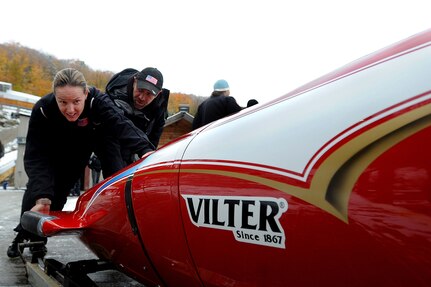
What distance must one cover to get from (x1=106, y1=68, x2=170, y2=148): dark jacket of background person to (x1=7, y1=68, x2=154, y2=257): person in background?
290 mm

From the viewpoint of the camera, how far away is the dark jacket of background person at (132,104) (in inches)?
125

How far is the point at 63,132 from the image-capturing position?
2.79 meters

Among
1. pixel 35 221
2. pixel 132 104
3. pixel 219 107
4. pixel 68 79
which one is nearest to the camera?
pixel 35 221

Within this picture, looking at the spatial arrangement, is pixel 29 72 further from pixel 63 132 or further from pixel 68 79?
pixel 68 79

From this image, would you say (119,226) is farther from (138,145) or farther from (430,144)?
(430,144)

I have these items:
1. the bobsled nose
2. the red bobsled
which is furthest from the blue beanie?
the red bobsled

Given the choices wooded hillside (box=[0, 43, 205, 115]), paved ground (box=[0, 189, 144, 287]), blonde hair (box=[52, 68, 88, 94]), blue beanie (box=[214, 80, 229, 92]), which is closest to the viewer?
blonde hair (box=[52, 68, 88, 94])

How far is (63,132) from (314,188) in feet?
7.04

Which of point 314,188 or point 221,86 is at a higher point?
point 221,86

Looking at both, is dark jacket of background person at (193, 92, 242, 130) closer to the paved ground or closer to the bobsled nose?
the paved ground

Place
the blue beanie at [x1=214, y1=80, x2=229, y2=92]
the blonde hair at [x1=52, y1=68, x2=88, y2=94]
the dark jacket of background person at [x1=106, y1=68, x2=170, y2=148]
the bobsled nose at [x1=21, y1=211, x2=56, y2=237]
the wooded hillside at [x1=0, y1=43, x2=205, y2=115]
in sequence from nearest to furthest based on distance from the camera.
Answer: the bobsled nose at [x1=21, y1=211, x2=56, y2=237] < the blonde hair at [x1=52, y1=68, x2=88, y2=94] < the dark jacket of background person at [x1=106, y1=68, x2=170, y2=148] < the blue beanie at [x1=214, y1=80, x2=229, y2=92] < the wooded hillside at [x1=0, y1=43, x2=205, y2=115]

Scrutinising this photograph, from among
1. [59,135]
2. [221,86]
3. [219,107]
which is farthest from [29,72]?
[59,135]

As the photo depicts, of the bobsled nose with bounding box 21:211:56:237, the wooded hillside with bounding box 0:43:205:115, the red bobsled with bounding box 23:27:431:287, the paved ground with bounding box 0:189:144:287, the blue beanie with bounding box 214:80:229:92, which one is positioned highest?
the wooded hillside with bounding box 0:43:205:115

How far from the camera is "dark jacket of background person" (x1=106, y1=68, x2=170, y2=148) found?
3.18 m
